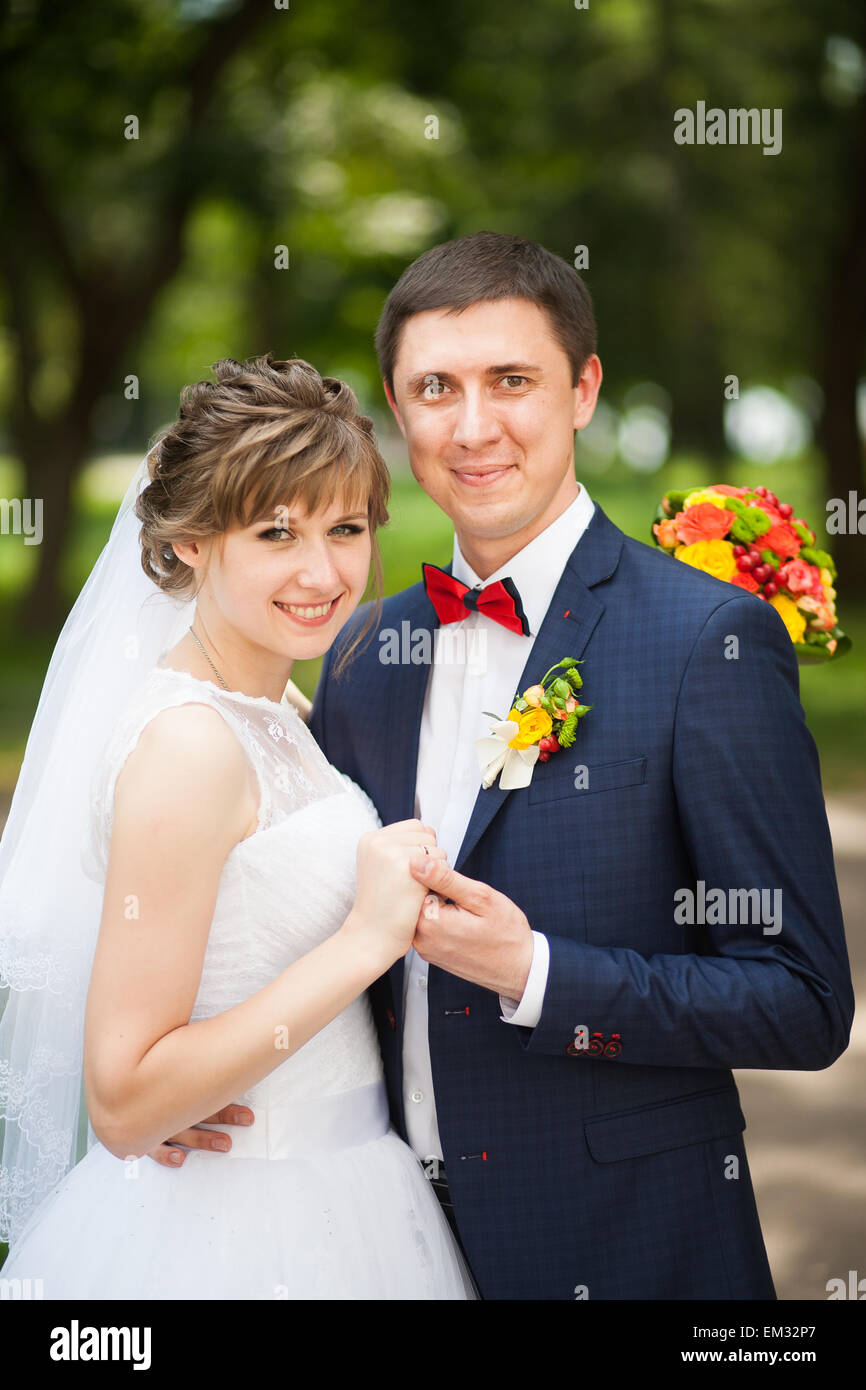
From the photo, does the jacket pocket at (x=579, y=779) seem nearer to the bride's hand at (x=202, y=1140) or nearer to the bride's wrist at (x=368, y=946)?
the bride's wrist at (x=368, y=946)

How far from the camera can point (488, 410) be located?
110 inches

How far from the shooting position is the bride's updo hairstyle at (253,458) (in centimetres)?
251

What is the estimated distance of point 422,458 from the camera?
288 cm

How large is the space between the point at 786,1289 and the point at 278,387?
3.79 m

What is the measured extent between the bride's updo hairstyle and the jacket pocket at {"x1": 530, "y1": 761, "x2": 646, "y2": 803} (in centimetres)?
61

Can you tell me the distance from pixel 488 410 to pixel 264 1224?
1.74 metres

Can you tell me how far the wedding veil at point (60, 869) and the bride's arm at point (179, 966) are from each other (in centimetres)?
43

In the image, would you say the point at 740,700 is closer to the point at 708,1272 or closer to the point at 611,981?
the point at 611,981

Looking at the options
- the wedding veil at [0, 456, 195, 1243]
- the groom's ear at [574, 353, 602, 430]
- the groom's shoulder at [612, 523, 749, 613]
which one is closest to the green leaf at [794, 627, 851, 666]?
the groom's shoulder at [612, 523, 749, 613]

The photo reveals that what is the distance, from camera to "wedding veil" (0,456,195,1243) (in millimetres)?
2750

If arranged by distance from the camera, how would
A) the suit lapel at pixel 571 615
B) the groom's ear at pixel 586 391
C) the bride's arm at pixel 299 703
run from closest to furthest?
1. the suit lapel at pixel 571 615
2. the groom's ear at pixel 586 391
3. the bride's arm at pixel 299 703

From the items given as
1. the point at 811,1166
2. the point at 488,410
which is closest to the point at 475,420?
the point at 488,410

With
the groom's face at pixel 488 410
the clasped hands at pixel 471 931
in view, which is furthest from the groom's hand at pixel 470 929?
the groom's face at pixel 488 410
